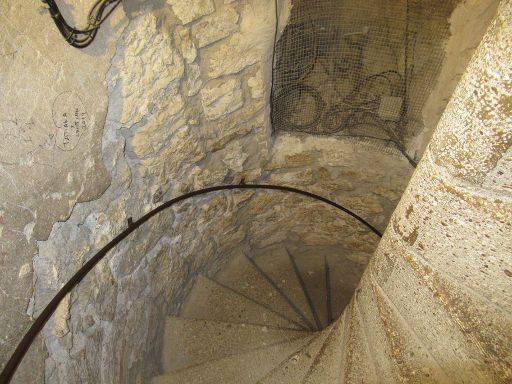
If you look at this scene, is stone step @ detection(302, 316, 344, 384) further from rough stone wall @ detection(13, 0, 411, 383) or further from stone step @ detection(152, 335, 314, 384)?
rough stone wall @ detection(13, 0, 411, 383)

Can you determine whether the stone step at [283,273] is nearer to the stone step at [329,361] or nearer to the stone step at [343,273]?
the stone step at [343,273]

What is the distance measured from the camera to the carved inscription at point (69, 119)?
124 cm

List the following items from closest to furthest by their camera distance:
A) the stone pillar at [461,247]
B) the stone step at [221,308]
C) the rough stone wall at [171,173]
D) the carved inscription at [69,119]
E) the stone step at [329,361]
→ the stone pillar at [461,247] < the carved inscription at [69,119] < the rough stone wall at [171,173] < the stone step at [329,361] < the stone step at [221,308]

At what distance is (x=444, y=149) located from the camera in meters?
1.00

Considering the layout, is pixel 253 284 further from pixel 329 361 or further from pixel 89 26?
pixel 89 26

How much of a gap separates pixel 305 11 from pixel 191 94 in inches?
31.1

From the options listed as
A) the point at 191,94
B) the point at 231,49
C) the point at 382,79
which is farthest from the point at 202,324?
the point at 382,79

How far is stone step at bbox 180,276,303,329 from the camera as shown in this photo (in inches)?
115

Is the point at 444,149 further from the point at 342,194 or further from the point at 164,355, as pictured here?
the point at 164,355

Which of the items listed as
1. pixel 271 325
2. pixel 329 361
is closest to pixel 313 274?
pixel 271 325

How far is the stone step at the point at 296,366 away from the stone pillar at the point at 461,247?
0.68 meters

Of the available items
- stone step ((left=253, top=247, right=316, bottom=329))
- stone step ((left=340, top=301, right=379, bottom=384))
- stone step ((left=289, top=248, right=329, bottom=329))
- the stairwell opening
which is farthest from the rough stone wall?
stone step ((left=340, top=301, right=379, bottom=384))

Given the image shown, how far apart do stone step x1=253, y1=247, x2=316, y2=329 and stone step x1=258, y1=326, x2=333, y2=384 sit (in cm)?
119

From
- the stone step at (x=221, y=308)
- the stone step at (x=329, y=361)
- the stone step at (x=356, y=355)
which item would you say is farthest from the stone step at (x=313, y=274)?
the stone step at (x=356, y=355)
